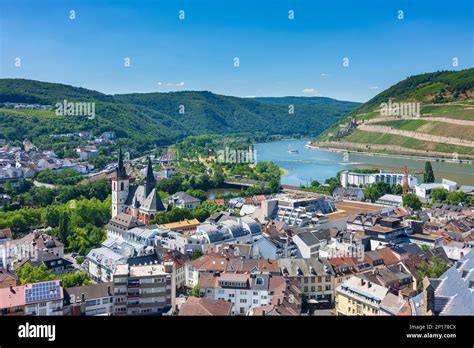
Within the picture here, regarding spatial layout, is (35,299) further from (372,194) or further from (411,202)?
(372,194)

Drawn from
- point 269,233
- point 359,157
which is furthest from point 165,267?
point 359,157

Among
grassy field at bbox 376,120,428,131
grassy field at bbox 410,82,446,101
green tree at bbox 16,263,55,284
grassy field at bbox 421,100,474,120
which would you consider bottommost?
green tree at bbox 16,263,55,284

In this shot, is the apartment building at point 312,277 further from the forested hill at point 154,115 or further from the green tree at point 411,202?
the forested hill at point 154,115

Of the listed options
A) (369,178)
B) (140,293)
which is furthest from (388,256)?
(369,178)

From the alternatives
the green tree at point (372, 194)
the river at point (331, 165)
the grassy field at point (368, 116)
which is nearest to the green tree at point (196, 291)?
the green tree at point (372, 194)

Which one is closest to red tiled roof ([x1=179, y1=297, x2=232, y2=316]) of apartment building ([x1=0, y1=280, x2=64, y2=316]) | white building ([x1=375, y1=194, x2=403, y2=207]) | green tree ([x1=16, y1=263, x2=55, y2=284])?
apartment building ([x1=0, y1=280, x2=64, y2=316])

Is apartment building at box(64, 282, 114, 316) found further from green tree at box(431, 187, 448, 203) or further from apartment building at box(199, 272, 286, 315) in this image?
green tree at box(431, 187, 448, 203)

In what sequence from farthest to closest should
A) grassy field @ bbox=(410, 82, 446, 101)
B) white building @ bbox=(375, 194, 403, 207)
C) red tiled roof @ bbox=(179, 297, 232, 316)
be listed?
grassy field @ bbox=(410, 82, 446, 101) < white building @ bbox=(375, 194, 403, 207) < red tiled roof @ bbox=(179, 297, 232, 316)
